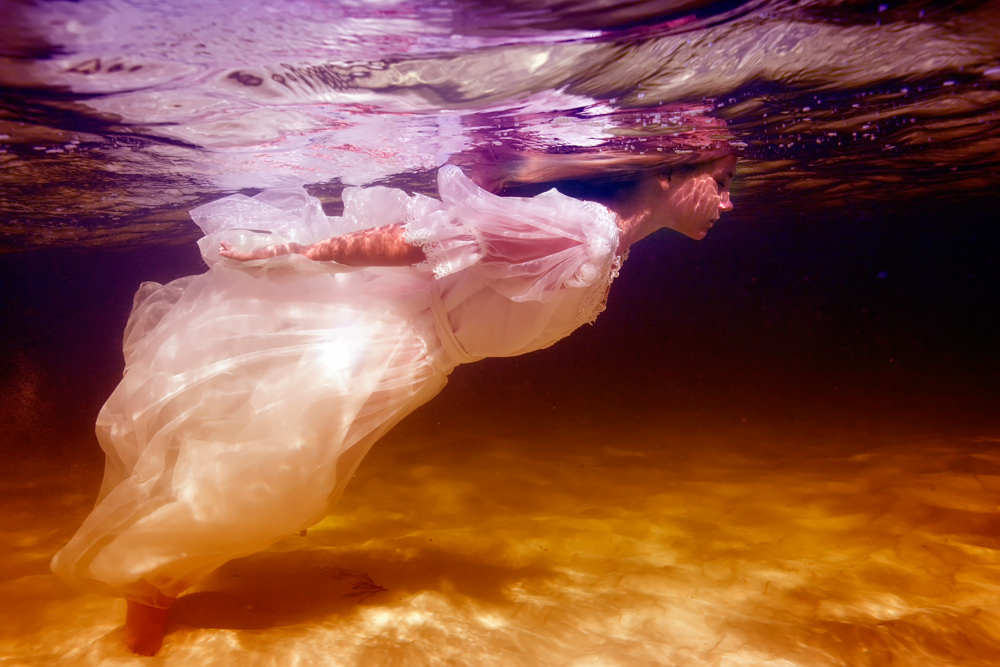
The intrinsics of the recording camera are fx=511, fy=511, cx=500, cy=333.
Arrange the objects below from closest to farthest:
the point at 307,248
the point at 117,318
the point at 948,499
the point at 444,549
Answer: the point at 307,248 → the point at 444,549 → the point at 948,499 → the point at 117,318

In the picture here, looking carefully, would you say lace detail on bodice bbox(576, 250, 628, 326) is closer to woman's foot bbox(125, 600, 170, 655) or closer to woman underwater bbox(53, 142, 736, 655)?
woman underwater bbox(53, 142, 736, 655)

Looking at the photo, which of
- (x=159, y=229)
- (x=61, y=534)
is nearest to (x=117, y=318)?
(x=159, y=229)

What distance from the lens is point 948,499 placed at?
6180 millimetres

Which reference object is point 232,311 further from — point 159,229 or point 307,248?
point 159,229

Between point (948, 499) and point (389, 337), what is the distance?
6922 millimetres

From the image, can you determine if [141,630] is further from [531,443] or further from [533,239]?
[531,443]

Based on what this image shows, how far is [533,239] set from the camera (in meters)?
3.72

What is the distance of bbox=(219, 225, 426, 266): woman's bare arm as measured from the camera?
372cm

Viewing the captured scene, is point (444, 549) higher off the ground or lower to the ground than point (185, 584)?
lower

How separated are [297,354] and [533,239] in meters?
2.05

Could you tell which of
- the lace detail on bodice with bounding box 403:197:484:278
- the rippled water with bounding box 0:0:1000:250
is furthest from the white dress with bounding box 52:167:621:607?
the rippled water with bounding box 0:0:1000:250

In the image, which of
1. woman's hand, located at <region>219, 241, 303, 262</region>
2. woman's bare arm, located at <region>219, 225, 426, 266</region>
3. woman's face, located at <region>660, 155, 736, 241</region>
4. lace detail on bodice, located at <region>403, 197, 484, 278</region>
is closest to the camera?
lace detail on bodice, located at <region>403, 197, 484, 278</region>

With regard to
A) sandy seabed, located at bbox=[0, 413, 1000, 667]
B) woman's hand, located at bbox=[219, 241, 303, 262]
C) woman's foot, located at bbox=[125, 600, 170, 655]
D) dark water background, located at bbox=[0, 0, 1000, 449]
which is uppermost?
dark water background, located at bbox=[0, 0, 1000, 449]

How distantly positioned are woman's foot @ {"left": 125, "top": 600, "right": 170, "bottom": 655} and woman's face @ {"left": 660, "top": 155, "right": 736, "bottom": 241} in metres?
5.46
